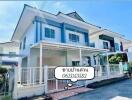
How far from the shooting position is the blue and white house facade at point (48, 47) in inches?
336

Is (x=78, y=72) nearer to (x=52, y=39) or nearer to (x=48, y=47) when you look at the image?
(x=48, y=47)

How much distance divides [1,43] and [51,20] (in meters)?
9.96

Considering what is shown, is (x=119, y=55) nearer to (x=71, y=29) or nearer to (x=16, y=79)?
(x=71, y=29)

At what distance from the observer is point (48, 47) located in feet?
40.4

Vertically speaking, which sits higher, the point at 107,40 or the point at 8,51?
the point at 107,40

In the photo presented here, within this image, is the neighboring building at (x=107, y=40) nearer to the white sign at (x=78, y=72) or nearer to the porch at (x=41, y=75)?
the porch at (x=41, y=75)

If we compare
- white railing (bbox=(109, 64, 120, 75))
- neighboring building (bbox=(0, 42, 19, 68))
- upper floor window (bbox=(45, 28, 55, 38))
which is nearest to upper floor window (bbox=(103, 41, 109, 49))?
white railing (bbox=(109, 64, 120, 75))

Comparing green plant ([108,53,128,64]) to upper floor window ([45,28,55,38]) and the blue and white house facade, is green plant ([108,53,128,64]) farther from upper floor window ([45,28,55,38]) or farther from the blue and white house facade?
upper floor window ([45,28,55,38])

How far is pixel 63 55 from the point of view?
14.7 meters

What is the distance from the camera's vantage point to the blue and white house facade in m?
8.55

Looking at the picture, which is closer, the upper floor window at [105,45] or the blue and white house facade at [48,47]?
the blue and white house facade at [48,47]

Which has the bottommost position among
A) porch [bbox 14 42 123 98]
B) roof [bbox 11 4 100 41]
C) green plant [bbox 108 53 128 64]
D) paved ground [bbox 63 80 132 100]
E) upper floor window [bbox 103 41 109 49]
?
paved ground [bbox 63 80 132 100]

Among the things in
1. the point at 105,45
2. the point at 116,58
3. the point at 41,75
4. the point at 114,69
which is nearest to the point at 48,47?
the point at 41,75

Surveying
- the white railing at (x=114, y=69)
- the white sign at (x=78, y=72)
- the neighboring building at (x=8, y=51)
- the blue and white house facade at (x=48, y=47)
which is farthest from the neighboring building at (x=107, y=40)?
the white sign at (x=78, y=72)
